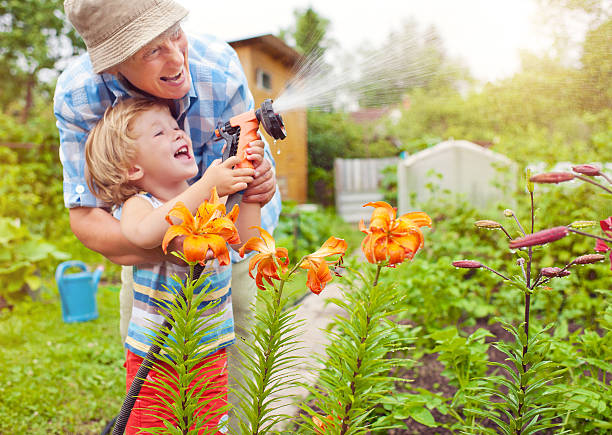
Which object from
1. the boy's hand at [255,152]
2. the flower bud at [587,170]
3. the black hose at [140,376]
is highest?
the boy's hand at [255,152]

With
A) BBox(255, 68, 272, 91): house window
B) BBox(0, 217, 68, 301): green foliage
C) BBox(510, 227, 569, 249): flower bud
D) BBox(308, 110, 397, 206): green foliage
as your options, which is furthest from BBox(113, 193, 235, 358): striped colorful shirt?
BBox(308, 110, 397, 206): green foliage

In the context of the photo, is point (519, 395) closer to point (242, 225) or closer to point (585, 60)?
point (242, 225)

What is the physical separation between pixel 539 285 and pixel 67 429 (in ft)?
6.88

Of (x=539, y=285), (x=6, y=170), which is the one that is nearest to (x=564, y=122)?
(x=539, y=285)

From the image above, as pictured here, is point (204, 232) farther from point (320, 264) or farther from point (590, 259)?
point (590, 259)

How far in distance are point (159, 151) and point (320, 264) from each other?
25.2 inches

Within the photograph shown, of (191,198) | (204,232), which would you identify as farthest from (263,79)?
(204,232)

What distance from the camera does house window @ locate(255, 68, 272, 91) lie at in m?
7.72

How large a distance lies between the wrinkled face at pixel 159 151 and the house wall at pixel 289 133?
3542 millimetres

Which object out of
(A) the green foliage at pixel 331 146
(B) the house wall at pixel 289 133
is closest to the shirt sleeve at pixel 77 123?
(B) the house wall at pixel 289 133

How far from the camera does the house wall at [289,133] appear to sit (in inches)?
275

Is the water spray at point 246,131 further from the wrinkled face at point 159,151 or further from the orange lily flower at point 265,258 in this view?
the orange lily flower at point 265,258

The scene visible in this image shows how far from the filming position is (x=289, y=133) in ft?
15.6

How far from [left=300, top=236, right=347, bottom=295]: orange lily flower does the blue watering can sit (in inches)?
132
